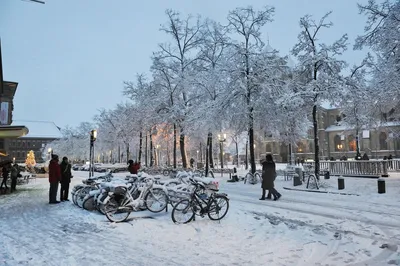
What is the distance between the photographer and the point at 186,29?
32281 millimetres

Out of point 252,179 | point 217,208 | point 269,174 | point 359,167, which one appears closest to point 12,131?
point 217,208

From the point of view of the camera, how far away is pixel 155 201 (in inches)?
413

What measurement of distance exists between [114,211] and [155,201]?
156 cm

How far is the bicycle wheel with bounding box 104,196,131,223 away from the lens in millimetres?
9188

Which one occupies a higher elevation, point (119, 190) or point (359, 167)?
point (359, 167)

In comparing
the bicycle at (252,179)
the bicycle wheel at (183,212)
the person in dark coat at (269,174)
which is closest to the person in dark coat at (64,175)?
the bicycle wheel at (183,212)

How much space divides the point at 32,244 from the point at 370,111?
21.4 meters

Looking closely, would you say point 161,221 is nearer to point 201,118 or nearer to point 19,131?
point 19,131

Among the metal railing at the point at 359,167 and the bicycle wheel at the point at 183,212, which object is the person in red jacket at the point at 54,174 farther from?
the metal railing at the point at 359,167

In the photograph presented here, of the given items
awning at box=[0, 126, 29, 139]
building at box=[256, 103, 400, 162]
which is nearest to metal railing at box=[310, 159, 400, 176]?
awning at box=[0, 126, 29, 139]

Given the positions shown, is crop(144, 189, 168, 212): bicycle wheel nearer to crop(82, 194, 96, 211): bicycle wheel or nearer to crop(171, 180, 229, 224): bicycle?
crop(171, 180, 229, 224): bicycle

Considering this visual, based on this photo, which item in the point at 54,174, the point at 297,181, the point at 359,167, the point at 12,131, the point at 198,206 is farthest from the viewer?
the point at 359,167

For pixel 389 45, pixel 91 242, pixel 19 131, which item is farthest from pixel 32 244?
pixel 389 45

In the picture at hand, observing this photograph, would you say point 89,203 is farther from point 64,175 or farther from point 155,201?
point 64,175
